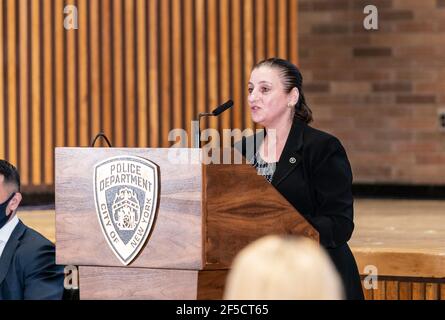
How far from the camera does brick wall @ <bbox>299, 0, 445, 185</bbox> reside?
6.77 m

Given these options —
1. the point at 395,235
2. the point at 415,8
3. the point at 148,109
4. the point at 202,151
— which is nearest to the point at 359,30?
the point at 415,8

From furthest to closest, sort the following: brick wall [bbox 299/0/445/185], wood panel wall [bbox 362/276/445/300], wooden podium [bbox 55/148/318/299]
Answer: brick wall [bbox 299/0/445/185] < wood panel wall [bbox 362/276/445/300] < wooden podium [bbox 55/148/318/299]

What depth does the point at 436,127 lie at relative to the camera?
6.77 m

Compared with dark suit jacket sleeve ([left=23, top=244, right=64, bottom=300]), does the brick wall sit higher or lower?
higher

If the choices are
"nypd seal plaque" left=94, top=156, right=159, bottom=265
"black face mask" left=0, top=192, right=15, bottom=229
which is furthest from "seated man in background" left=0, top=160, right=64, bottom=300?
"nypd seal plaque" left=94, top=156, right=159, bottom=265

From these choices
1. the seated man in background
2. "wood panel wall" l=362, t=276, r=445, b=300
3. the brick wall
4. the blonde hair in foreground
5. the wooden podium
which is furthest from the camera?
the brick wall

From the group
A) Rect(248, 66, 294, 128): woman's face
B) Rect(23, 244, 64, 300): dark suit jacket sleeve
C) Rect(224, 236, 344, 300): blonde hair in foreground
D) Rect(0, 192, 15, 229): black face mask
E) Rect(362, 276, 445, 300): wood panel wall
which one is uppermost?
Rect(248, 66, 294, 128): woman's face

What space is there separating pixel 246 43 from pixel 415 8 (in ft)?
4.48

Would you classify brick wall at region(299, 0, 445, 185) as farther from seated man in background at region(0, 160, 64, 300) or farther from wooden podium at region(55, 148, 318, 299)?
wooden podium at region(55, 148, 318, 299)

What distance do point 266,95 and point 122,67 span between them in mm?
3396

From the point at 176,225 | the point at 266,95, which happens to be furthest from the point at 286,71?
the point at 176,225

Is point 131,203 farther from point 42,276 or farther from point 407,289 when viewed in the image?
point 407,289
